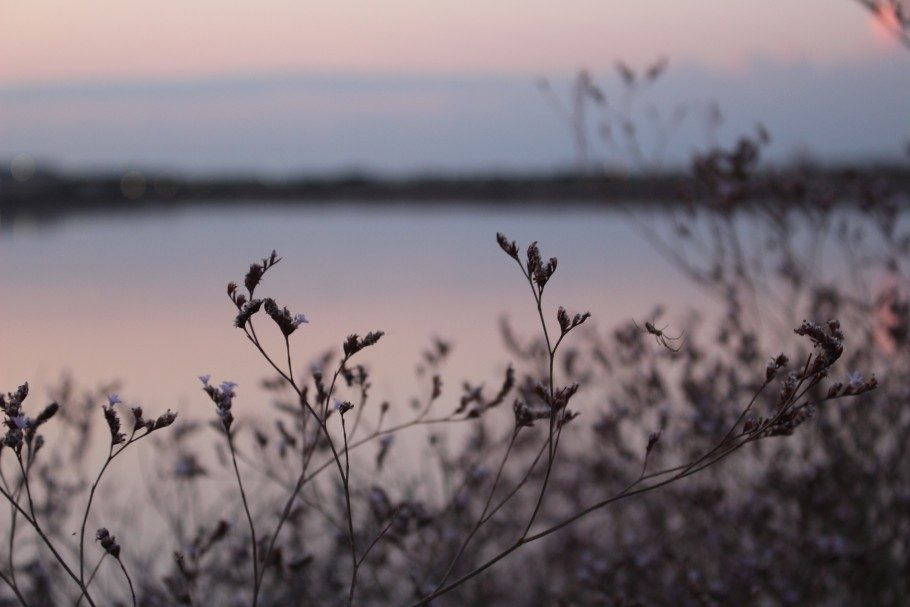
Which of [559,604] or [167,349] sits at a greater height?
[167,349]

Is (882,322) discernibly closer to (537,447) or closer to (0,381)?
(537,447)

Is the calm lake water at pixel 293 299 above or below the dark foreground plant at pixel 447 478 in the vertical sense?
above

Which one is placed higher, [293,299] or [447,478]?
[293,299]

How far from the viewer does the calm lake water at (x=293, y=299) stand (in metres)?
13.1

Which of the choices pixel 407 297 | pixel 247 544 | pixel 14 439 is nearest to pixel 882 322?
pixel 247 544

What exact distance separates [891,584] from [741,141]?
70.4 inches

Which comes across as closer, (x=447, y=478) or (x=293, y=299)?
(x=447, y=478)

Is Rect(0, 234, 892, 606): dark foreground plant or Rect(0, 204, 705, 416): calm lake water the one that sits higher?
Rect(0, 204, 705, 416): calm lake water

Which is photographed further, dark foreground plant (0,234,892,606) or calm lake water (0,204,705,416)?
calm lake water (0,204,705,416)

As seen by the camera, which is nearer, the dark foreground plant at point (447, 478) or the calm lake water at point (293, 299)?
the dark foreground plant at point (447, 478)

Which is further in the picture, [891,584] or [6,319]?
[6,319]

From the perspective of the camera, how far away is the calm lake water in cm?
1312

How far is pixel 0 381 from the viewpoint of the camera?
40.5 ft

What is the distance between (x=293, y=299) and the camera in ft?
64.3
